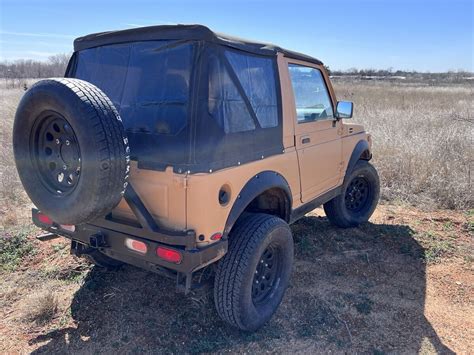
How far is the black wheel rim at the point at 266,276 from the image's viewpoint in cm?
305

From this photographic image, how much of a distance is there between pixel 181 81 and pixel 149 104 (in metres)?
0.28

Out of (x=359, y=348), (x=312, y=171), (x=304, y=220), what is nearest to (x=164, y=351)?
(x=359, y=348)

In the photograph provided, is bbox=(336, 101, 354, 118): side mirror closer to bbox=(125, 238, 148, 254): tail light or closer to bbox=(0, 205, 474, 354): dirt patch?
bbox=(0, 205, 474, 354): dirt patch

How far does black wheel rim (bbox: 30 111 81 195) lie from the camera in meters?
2.36

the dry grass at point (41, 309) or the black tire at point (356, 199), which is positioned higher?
the black tire at point (356, 199)

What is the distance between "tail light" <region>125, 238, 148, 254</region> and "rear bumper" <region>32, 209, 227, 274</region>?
2cm

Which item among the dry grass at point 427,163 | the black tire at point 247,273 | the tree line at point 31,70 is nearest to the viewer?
the black tire at point 247,273

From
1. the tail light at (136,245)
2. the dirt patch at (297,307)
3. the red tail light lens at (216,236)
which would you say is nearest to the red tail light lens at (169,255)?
the tail light at (136,245)

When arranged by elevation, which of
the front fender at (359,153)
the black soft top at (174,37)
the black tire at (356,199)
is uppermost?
the black soft top at (174,37)

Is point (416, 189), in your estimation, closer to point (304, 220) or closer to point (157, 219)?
point (304, 220)

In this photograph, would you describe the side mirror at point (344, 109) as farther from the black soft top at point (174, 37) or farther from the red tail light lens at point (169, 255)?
the red tail light lens at point (169, 255)

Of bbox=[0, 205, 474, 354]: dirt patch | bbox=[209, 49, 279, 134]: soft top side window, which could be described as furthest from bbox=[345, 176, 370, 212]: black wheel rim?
bbox=[209, 49, 279, 134]: soft top side window

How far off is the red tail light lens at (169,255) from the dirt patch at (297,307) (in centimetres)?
80

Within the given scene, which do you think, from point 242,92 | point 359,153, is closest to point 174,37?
point 242,92
